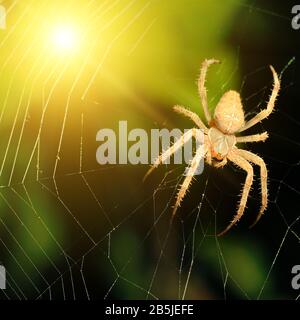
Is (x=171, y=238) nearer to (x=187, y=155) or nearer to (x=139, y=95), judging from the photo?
(x=187, y=155)

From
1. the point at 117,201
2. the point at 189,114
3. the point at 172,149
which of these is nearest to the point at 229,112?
the point at 189,114

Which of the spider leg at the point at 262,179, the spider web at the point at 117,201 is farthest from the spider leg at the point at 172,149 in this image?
the spider leg at the point at 262,179

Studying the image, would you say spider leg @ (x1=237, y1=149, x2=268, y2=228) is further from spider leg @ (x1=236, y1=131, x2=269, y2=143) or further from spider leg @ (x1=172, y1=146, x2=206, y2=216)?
spider leg @ (x1=172, y1=146, x2=206, y2=216)

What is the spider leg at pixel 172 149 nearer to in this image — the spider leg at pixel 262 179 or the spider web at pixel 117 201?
the spider web at pixel 117 201

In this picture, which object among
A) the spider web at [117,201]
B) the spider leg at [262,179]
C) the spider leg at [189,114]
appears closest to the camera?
the spider leg at [189,114]

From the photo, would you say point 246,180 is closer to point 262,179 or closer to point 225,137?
point 262,179

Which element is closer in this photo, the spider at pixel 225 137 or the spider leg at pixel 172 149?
the spider leg at pixel 172 149

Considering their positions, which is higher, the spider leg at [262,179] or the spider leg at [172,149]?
the spider leg at [172,149]

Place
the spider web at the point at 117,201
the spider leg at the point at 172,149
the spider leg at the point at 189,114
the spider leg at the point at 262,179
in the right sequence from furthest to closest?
1. the spider leg at the point at 262,179
2. the spider web at the point at 117,201
3. the spider leg at the point at 189,114
4. the spider leg at the point at 172,149

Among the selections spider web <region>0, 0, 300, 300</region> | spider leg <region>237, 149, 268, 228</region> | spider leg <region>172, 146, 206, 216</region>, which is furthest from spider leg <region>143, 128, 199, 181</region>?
spider leg <region>237, 149, 268, 228</region>
